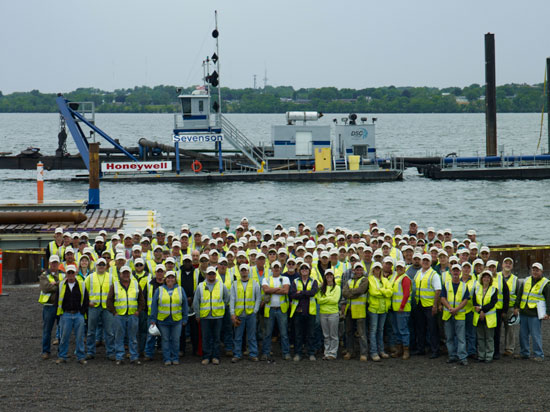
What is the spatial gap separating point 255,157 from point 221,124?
4.70 metres

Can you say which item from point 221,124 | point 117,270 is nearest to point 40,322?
point 117,270

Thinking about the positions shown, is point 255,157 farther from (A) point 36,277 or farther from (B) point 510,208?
(A) point 36,277

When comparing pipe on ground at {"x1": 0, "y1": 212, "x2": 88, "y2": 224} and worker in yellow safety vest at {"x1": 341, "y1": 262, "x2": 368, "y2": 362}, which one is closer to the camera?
worker in yellow safety vest at {"x1": 341, "y1": 262, "x2": 368, "y2": 362}

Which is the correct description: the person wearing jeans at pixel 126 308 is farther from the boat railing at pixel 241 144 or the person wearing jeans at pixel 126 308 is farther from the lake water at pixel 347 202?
the boat railing at pixel 241 144

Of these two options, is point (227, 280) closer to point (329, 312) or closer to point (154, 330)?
point (154, 330)

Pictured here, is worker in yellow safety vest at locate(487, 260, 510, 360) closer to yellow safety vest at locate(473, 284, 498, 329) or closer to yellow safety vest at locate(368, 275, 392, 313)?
yellow safety vest at locate(473, 284, 498, 329)

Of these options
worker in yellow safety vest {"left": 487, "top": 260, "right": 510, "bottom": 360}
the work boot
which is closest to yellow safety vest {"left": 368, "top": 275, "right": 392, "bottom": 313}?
the work boot

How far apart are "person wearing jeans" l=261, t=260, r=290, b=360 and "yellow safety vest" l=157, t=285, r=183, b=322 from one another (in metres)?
1.31

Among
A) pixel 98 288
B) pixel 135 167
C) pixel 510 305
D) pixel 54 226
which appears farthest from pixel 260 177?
pixel 98 288

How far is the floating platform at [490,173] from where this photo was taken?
181 feet

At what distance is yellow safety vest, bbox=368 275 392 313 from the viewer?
41.5 ft

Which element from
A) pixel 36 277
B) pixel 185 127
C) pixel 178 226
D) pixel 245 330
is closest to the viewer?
pixel 245 330

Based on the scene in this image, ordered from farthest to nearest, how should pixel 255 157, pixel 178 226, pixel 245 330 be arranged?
pixel 255 157 → pixel 178 226 → pixel 245 330

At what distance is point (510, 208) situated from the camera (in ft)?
148
